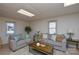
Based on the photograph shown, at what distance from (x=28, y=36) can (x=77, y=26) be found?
0.97 metres

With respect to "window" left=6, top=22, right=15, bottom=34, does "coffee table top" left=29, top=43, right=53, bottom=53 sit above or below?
below

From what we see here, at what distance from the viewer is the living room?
56.2 inches

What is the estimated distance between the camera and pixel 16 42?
1529 millimetres

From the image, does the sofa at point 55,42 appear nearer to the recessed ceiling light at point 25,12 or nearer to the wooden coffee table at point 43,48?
the wooden coffee table at point 43,48

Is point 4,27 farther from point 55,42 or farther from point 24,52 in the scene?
point 55,42

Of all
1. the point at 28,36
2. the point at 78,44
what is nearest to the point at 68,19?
the point at 78,44

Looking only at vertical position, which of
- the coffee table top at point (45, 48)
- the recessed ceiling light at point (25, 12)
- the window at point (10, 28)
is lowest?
the coffee table top at point (45, 48)

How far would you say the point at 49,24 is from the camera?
1.59m

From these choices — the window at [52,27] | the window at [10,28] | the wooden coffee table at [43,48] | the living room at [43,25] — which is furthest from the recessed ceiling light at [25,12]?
the wooden coffee table at [43,48]

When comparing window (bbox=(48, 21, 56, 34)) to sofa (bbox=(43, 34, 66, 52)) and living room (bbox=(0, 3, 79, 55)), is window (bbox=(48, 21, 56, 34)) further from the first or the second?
sofa (bbox=(43, 34, 66, 52))

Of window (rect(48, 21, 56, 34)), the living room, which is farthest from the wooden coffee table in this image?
window (rect(48, 21, 56, 34))

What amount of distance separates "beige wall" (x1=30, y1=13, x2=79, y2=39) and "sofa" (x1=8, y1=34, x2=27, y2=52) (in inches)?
13.2

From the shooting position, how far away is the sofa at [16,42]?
149cm

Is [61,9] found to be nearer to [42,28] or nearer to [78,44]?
[42,28]
